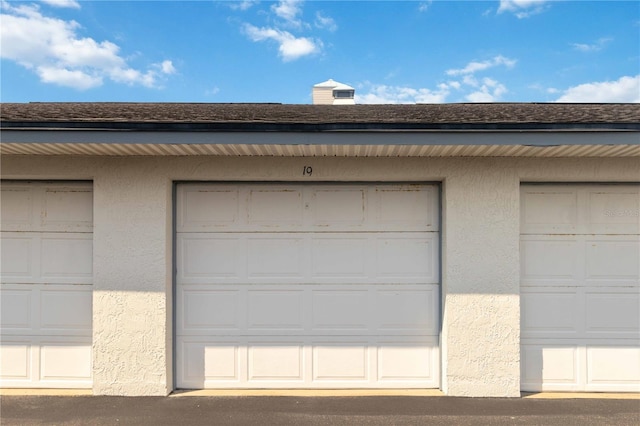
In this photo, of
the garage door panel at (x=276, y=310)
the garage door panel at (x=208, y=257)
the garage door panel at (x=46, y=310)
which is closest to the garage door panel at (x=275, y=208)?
the garage door panel at (x=208, y=257)

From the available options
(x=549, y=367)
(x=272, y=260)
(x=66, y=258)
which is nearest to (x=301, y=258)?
(x=272, y=260)

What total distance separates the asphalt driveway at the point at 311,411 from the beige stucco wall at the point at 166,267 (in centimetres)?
22

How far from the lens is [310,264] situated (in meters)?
4.32

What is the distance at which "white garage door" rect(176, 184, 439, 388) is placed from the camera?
14.1 feet

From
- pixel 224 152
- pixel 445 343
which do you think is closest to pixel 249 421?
pixel 445 343

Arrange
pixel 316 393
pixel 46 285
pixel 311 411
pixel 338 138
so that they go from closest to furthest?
pixel 338 138 → pixel 311 411 → pixel 316 393 → pixel 46 285

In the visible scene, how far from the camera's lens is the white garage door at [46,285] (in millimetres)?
4293

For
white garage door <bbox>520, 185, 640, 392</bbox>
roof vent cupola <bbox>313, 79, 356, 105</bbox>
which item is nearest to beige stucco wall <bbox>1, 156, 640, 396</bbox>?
white garage door <bbox>520, 185, 640, 392</bbox>

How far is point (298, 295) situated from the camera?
432 cm

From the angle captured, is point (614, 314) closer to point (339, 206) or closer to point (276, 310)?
point (339, 206)

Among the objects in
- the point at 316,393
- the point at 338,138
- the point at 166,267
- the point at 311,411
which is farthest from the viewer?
the point at 316,393

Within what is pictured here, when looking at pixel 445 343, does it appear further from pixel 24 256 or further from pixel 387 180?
pixel 24 256

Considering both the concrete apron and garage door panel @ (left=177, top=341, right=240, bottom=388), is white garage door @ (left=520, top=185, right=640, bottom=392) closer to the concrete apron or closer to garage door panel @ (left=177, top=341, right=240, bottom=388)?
the concrete apron

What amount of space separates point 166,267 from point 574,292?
14.5ft
